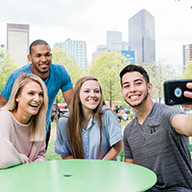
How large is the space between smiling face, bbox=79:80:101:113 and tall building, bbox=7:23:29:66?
268 feet

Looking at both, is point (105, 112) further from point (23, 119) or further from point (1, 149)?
point (1, 149)

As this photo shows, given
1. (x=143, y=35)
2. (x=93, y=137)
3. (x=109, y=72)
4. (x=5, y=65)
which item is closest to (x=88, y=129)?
(x=93, y=137)

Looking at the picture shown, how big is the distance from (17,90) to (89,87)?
764 mm

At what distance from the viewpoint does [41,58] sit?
10.8 feet

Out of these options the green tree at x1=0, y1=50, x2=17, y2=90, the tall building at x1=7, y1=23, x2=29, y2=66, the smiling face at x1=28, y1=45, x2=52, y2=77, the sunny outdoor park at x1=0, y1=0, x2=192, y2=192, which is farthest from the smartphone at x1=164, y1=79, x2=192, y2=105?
the tall building at x1=7, y1=23, x2=29, y2=66

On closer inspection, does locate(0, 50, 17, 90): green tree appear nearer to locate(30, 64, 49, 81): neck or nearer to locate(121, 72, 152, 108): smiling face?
locate(30, 64, 49, 81): neck

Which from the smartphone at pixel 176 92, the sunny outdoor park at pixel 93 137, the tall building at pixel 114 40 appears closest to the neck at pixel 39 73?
the sunny outdoor park at pixel 93 137

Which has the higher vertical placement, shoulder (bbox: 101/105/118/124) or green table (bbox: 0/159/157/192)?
shoulder (bbox: 101/105/118/124)

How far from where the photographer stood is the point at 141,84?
238 centimetres

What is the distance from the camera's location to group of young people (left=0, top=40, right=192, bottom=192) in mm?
2127

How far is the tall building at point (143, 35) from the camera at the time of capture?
15412 cm

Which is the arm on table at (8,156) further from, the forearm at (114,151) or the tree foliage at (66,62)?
the tree foliage at (66,62)

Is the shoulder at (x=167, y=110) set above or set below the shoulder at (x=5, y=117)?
above

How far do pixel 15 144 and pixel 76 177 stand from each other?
94 cm
